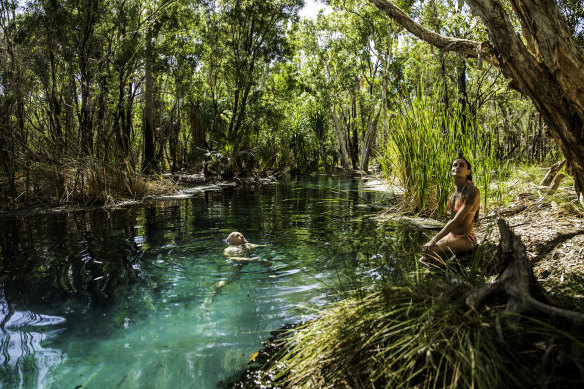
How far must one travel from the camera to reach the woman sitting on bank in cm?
378

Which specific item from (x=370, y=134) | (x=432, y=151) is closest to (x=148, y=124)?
(x=432, y=151)

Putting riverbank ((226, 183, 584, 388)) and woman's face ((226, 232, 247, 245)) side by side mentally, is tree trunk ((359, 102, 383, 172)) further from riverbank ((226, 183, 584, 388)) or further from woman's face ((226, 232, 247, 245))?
riverbank ((226, 183, 584, 388))

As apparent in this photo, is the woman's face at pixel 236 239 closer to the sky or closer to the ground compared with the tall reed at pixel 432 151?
closer to the ground

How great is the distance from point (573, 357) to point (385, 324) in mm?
861

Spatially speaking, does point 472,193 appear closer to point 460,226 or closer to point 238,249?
point 460,226

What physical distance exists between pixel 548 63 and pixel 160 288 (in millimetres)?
4233

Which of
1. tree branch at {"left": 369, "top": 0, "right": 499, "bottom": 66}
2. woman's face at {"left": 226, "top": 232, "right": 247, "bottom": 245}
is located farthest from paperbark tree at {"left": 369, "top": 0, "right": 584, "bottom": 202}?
woman's face at {"left": 226, "top": 232, "right": 247, "bottom": 245}

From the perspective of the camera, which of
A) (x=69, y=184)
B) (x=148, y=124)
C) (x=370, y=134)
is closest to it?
(x=69, y=184)

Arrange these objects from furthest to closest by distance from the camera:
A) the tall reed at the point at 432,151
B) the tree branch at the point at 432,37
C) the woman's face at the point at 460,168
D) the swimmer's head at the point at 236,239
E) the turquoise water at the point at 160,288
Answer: the tall reed at the point at 432,151 → the swimmer's head at the point at 236,239 → the tree branch at the point at 432,37 → the woman's face at the point at 460,168 → the turquoise water at the point at 160,288

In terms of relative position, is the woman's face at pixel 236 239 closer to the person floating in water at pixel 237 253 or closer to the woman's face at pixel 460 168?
the person floating in water at pixel 237 253

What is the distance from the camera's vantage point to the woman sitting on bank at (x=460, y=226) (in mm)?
3779

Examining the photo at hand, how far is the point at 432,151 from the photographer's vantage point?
18.1ft

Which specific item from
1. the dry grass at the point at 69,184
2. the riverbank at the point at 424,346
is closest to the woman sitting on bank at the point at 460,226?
the riverbank at the point at 424,346

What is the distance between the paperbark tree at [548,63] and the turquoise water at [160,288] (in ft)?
6.32
